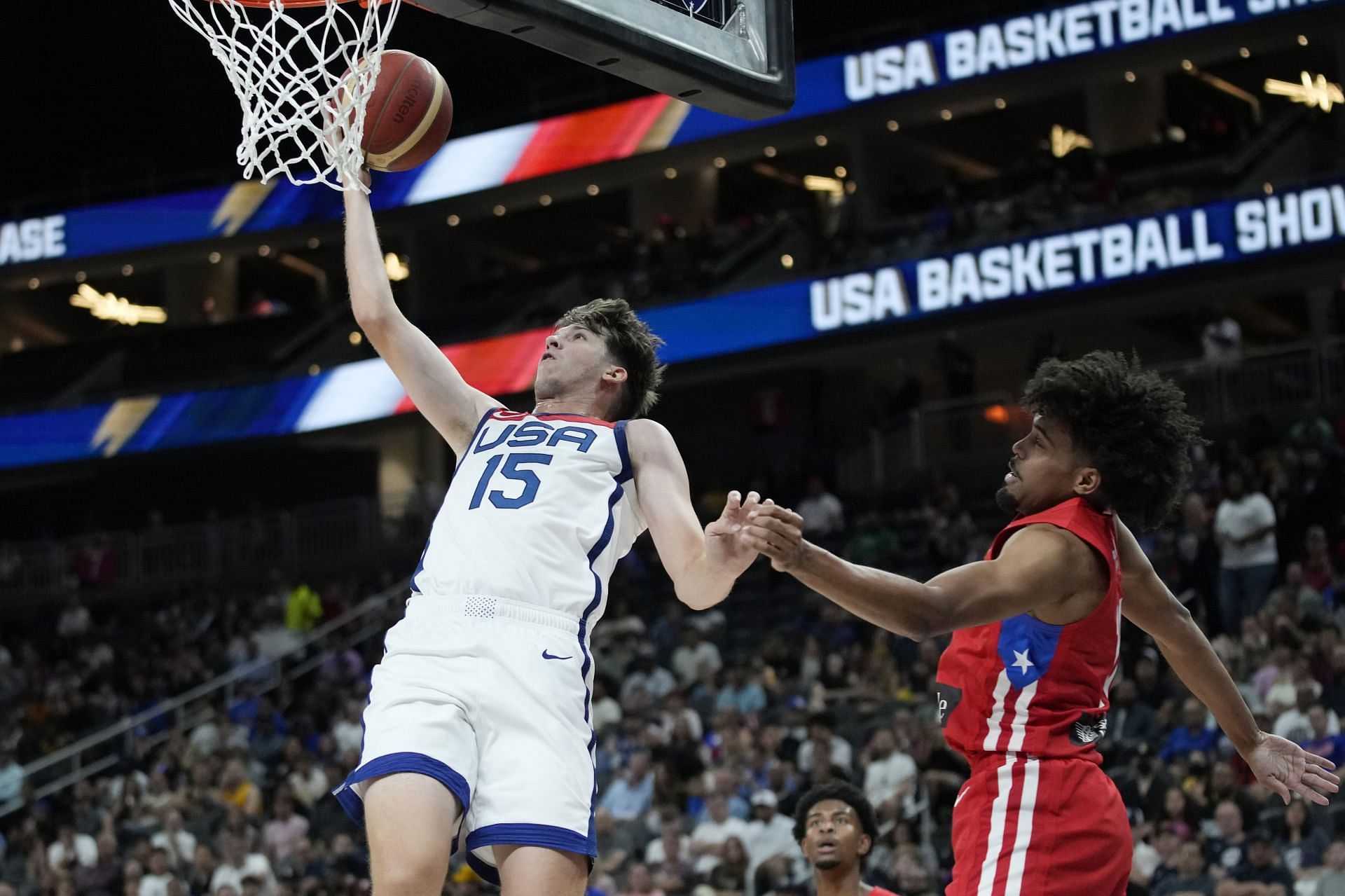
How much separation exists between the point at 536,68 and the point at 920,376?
814 centimetres

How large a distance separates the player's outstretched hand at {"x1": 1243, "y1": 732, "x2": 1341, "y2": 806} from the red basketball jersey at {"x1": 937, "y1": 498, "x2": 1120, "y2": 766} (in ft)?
2.07

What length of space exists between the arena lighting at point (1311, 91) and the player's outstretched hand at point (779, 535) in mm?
17975

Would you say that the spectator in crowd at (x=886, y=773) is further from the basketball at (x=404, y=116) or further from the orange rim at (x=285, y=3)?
the orange rim at (x=285, y=3)

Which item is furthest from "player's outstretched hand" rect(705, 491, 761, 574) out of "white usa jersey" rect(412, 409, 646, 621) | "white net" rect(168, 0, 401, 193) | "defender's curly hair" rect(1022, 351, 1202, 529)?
"white net" rect(168, 0, 401, 193)

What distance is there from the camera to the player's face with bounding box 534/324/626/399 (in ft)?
15.3

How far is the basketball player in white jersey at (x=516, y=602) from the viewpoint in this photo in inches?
153

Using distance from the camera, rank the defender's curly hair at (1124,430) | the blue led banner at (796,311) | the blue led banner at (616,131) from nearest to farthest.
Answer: the defender's curly hair at (1124,430) < the blue led banner at (796,311) < the blue led banner at (616,131)

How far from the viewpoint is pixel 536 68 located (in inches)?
1054

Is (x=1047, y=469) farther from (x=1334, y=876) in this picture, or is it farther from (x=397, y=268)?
(x=397, y=268)

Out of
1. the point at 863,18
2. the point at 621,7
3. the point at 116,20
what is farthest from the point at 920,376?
the point at 621,7

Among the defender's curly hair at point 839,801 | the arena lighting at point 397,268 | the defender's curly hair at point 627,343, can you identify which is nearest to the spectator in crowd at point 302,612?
the arena lighting at point 397,268

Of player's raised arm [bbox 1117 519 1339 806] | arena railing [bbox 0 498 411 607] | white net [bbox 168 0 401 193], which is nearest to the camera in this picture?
player's raised arm [bbox 1117 519 1339 806]

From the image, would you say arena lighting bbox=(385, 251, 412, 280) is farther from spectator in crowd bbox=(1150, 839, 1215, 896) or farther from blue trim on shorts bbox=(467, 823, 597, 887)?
blue trim on shorts bbox=(467, 823, 597, 887)

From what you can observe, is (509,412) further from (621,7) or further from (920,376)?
(920,376)
